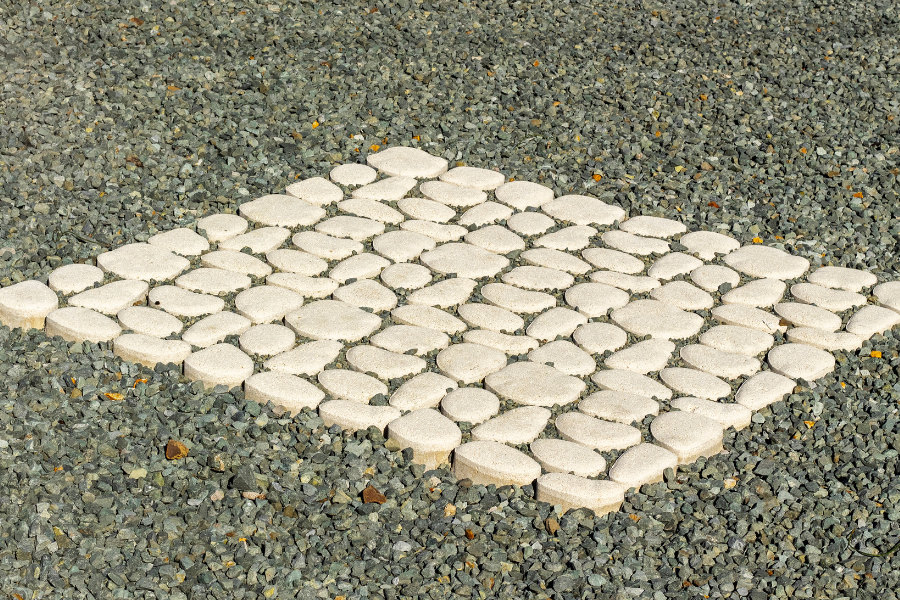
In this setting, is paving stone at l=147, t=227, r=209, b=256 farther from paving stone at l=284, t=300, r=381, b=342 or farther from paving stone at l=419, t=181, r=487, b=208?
paving stone at l=419, t=181, r=487, b=208

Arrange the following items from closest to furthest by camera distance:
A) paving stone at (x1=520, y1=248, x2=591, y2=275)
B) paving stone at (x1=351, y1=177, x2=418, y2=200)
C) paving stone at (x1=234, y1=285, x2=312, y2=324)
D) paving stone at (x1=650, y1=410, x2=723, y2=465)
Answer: paving stone at (x1=650, y1=410, x2=723, y2=465), paving stone at (x1=234, y1=285, x2=312, y2=324), paving stone at (x1=520, y1=248, x2=591, y2=275), paving stone at (x1=351, y1=177, x2=418, y2=200)

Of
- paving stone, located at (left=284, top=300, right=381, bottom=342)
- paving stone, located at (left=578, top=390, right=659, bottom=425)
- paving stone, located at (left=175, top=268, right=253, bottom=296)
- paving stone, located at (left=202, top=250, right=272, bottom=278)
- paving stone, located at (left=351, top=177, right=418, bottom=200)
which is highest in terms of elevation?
paving stone, located at (left=351, top=177, right=418, bottom=200)

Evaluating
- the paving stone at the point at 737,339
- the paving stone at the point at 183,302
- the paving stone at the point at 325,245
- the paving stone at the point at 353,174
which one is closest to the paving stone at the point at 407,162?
the paving stone at the point at 353,174

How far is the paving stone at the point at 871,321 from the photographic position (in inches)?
160

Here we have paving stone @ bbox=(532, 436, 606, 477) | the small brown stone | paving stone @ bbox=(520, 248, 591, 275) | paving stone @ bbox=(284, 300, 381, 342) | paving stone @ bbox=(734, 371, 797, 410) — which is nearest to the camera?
the small brown stone

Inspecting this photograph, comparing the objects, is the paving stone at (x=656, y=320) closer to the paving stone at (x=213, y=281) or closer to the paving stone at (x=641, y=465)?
the paving stone at (x=641, y=465)

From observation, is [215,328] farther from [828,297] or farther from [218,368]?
[828,297]

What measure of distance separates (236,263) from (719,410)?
6.50 ft

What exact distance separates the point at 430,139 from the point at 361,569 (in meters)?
2.92

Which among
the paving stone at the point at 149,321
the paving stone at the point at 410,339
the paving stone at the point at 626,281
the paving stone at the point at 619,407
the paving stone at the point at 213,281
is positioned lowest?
the paving stone at the point at 149,321

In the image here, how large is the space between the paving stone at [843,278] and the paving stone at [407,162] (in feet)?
5.90

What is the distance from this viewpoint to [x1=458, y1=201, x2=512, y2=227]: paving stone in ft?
15.6

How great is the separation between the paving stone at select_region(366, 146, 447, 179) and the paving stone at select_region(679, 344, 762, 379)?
5.70 ft

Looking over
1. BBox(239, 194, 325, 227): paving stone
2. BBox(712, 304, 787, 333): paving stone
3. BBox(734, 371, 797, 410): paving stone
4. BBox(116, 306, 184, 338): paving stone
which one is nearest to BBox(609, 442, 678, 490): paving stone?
BBox(734, 371, 797, 410): paving stone
